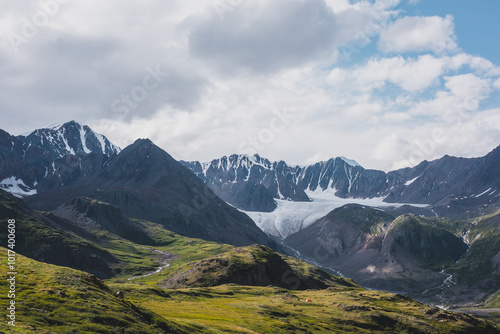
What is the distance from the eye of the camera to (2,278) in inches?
2360

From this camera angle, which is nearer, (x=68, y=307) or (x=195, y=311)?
(x=68, y=307)

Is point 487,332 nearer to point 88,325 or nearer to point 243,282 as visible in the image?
point 243,282

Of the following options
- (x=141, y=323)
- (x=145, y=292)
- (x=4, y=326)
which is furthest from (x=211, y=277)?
(x=4, y=326)

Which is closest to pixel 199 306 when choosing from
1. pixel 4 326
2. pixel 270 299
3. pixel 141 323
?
pixel 270 299

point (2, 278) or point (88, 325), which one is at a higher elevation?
point (2, 278)

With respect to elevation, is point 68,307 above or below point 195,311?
above

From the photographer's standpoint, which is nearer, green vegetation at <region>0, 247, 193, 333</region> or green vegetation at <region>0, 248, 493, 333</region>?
green vegetation at <region>0, 247, 193, 333</region>

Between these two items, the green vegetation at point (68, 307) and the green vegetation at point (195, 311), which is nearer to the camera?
the green vegetation at point (68, 307)

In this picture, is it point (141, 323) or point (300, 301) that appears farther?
point (300, 301)

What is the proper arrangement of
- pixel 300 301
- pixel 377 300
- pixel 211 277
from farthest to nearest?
1. pixel 211 277
2. pixel 377 300
3. pixel 300 301

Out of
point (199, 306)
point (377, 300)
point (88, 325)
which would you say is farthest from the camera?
point (377, 300)

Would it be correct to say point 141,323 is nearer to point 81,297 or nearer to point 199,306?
point 81,297

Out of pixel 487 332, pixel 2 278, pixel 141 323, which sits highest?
pixel 2 278

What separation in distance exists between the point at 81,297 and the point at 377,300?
5324 inches
